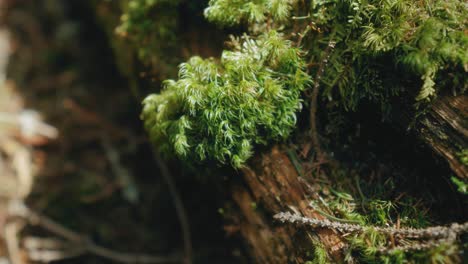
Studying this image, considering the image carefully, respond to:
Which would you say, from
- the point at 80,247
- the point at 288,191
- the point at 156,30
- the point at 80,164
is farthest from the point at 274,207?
the point at 80,164

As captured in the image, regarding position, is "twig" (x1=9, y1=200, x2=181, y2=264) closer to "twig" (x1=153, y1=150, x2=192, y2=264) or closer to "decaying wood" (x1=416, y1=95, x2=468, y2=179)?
"twig" (x1=153, y1=150, x2=192, y2=264)

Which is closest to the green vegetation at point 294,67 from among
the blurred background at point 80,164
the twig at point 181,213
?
the blurred background at point 80,164

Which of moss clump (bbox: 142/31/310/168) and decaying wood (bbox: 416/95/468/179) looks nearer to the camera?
decaying wood (bbox: 416/95/468/179)

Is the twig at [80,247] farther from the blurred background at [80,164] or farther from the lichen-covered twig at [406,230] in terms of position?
the lichen-covered twig at [406,230]

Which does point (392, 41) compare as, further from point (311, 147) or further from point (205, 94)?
point (205, 94)

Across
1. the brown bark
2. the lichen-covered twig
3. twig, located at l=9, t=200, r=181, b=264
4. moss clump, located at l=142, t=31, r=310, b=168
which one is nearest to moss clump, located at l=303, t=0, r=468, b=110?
the brown bark

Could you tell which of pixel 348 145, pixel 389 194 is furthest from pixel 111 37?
pixel 389 194

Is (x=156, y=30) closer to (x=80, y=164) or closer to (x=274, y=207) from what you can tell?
(x=274, y=207)
